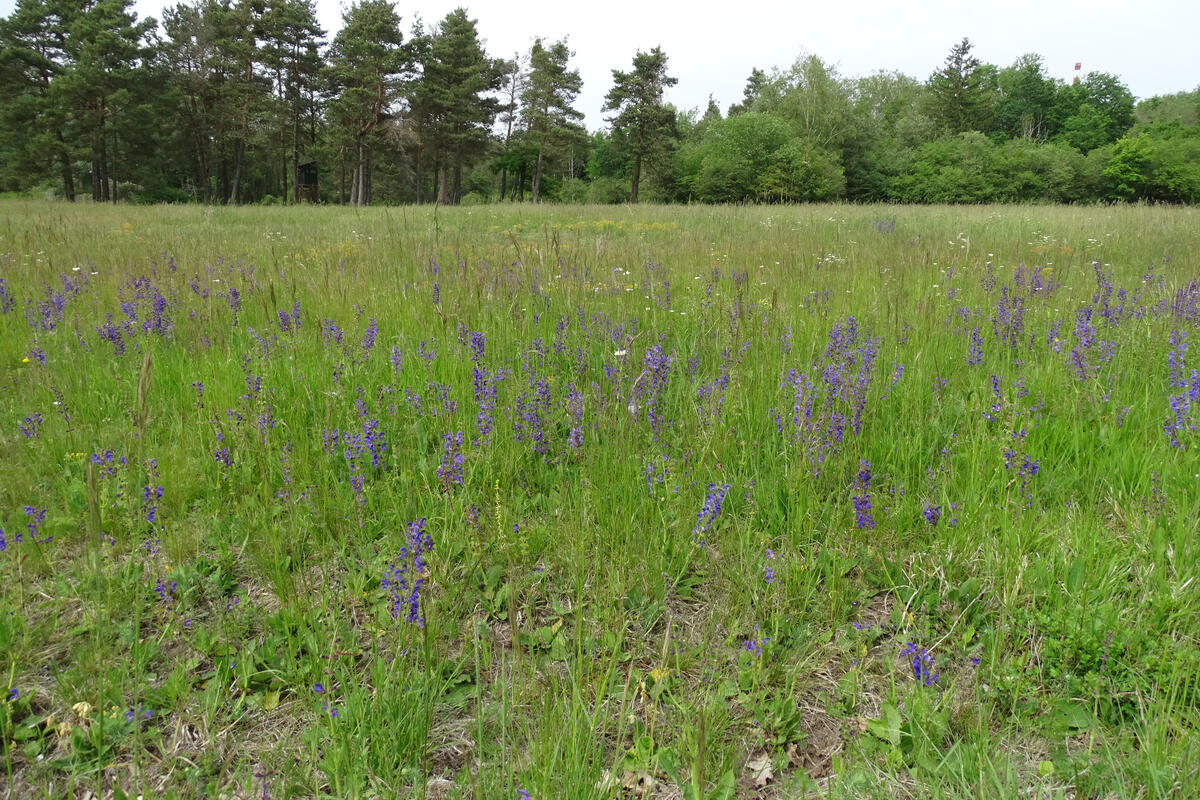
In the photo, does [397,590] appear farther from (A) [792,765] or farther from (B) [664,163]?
(B) [664,163]

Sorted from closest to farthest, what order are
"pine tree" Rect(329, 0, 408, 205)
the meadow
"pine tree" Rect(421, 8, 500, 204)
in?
the meadow < "pine tree" Rect(329, 0, 408, 205) < "pine tree" Rect(421, 8, 500, 204)

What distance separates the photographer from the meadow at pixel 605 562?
1.44 m

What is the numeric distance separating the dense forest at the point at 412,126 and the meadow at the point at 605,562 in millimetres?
31295

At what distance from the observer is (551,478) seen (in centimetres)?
250

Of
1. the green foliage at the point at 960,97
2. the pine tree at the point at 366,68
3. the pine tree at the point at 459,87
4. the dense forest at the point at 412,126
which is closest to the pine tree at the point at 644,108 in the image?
the dense forest at the point at 412,126

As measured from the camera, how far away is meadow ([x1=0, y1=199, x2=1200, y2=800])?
1441 mm

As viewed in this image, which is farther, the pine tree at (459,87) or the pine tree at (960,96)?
the pine tree at (960,96)

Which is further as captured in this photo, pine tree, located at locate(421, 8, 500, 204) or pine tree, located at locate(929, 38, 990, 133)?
pine tree, located at locate(929, 38, 990, 133)

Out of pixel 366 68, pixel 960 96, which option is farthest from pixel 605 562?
pixel 960 96

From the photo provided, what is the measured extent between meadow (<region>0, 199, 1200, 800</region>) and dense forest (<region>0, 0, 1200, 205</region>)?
31295 mm

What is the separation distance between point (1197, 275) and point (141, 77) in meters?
45.0

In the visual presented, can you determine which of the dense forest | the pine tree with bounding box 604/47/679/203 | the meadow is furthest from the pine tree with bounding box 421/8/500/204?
the meadow

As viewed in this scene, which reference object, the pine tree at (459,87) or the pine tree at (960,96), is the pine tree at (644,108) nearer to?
the pine tree at (459,87)

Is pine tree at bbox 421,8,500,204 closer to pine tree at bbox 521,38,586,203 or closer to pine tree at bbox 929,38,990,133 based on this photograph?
pine tree at bbox 521,38,586,203
